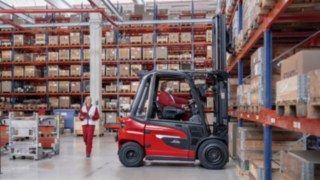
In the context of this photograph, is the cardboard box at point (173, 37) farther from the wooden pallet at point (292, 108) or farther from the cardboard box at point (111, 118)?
the wooden pallet at point (292, 108)

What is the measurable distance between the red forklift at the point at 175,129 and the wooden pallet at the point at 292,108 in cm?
459

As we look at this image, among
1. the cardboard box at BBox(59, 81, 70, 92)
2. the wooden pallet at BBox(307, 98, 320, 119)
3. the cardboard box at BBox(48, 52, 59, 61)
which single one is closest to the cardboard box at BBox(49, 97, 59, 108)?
the cardboard box at BBox(59, 81, 70, 92)

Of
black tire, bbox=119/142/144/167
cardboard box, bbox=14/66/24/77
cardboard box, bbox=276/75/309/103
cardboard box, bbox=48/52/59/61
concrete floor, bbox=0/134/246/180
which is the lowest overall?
concrete floor, bbox=0/134/246/180

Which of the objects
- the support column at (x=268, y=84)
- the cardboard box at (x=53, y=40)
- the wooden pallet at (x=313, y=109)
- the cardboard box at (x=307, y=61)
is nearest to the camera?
the wooden pallet at (x=313, y=109)

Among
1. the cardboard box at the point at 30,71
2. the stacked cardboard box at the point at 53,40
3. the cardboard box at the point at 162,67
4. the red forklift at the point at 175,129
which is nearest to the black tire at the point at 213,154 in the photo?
the red forklift at the point at 175,129

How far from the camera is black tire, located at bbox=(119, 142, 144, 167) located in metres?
9.02

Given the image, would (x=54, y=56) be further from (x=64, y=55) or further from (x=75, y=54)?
(x=75, y=54)

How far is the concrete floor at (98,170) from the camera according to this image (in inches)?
310

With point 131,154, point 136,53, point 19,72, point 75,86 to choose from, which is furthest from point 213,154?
point 19,72

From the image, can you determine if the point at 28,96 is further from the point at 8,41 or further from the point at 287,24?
the point at 287,24

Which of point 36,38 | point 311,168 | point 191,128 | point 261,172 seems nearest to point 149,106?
point 191,128

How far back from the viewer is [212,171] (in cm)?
850

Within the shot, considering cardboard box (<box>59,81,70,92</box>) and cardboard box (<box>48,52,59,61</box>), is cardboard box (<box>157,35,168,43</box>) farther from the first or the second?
cardboard box (<box>48,52,59,61</box>)

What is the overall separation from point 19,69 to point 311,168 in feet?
62.0
